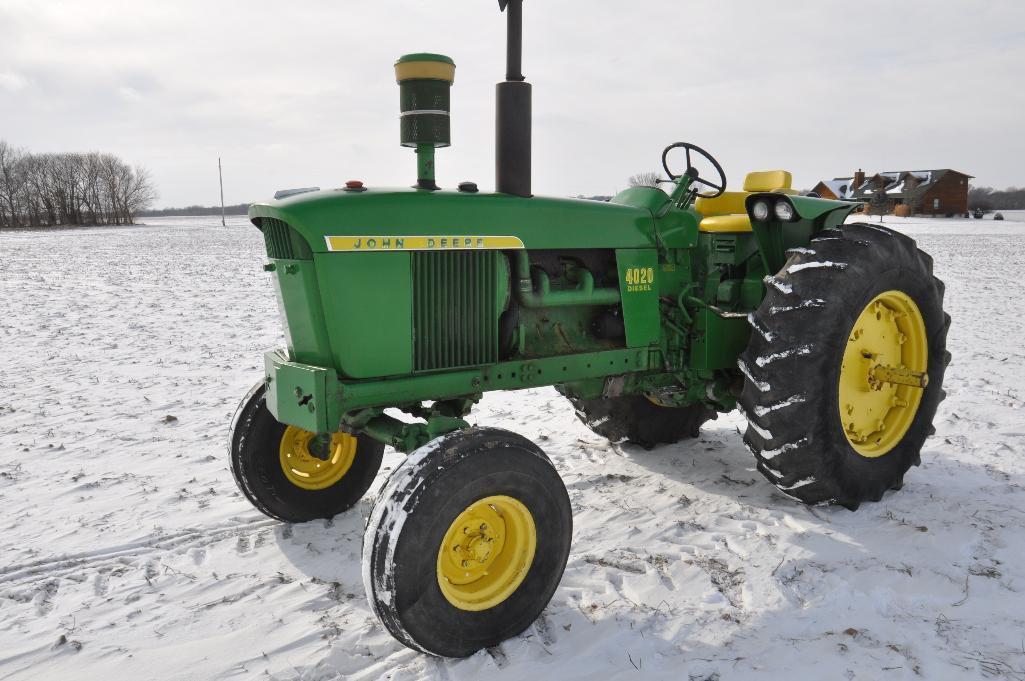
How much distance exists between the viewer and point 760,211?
13.4 feet

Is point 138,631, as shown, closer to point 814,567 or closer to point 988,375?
point 814,567

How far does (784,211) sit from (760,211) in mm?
152

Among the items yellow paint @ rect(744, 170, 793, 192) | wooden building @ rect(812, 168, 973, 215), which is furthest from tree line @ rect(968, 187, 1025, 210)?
yellow paint @ rect(744, 170, 793, 192)

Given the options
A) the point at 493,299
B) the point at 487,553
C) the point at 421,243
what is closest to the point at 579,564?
the point at 487,553

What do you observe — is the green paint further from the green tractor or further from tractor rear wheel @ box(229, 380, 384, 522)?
tractor rear wheel @ box(229, 380, 384, 522)

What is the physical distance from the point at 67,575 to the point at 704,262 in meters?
3.64

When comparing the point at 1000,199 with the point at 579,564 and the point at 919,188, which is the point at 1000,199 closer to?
the point at 919,188

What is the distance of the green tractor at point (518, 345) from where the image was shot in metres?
2.85

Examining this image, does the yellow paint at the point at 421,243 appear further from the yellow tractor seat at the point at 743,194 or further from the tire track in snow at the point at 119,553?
the tire track in snow at the point at 119,553

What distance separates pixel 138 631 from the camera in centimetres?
297

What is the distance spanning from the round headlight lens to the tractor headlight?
68 mm

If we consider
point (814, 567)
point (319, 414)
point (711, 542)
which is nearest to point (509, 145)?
point (319, 414)

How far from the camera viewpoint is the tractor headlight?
4.05 meters

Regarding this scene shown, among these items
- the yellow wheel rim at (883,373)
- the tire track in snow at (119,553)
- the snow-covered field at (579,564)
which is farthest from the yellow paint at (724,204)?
the tire track in snow at (119,553)
